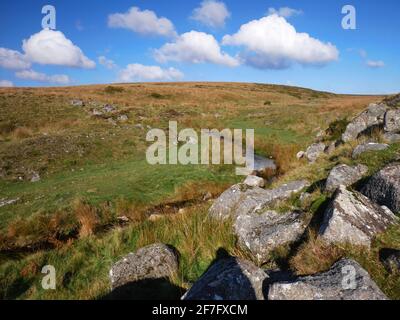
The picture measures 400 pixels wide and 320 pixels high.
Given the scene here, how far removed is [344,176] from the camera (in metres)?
10.2

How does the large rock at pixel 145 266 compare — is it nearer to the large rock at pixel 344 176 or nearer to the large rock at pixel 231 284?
the large rock at pixel 231 284

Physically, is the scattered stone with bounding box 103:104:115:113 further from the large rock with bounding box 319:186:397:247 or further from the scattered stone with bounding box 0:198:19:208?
the large rock with bounding box 319:186:397:247

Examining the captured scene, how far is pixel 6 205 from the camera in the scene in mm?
16953

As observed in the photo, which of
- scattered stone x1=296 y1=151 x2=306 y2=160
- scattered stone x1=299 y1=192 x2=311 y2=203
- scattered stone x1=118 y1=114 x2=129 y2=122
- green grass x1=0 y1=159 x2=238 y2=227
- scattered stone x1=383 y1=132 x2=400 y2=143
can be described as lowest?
green grass x1=0 y1=159 x2=238 y2=227

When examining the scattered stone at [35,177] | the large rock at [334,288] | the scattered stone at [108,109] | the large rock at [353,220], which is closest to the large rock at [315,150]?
the large rock at [353,220]

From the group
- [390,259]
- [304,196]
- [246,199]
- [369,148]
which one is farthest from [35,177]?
[390,259]

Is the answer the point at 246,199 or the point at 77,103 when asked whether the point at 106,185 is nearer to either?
the point at 246,199

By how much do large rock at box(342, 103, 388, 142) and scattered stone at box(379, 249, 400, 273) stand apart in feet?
47.5

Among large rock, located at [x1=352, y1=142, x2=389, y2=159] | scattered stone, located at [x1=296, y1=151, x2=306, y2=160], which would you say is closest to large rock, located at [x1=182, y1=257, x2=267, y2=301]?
large rock, located at [x1=352, y1=142, x2=389, y2=159]

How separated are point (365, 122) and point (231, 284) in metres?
18.8

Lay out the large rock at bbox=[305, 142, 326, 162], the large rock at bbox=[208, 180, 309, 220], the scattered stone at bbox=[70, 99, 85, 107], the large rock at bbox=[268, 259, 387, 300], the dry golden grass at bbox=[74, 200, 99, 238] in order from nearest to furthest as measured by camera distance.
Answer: the large rock at bbox=[268, 259, 387, 300] < the large rock at bbox=[208, 180, 309, 220] < the dry golden grass at bbox=[74, 200, 99, 238] < the large rock at bbox=[305, 142, 326, 162] < the scattered stone at bbox=[70, 99, 85, 107]

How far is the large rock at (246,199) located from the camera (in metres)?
10.5

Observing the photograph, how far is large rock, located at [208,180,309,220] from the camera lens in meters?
10.5

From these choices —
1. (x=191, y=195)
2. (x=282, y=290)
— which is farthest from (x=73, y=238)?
(x=282, y=290)
